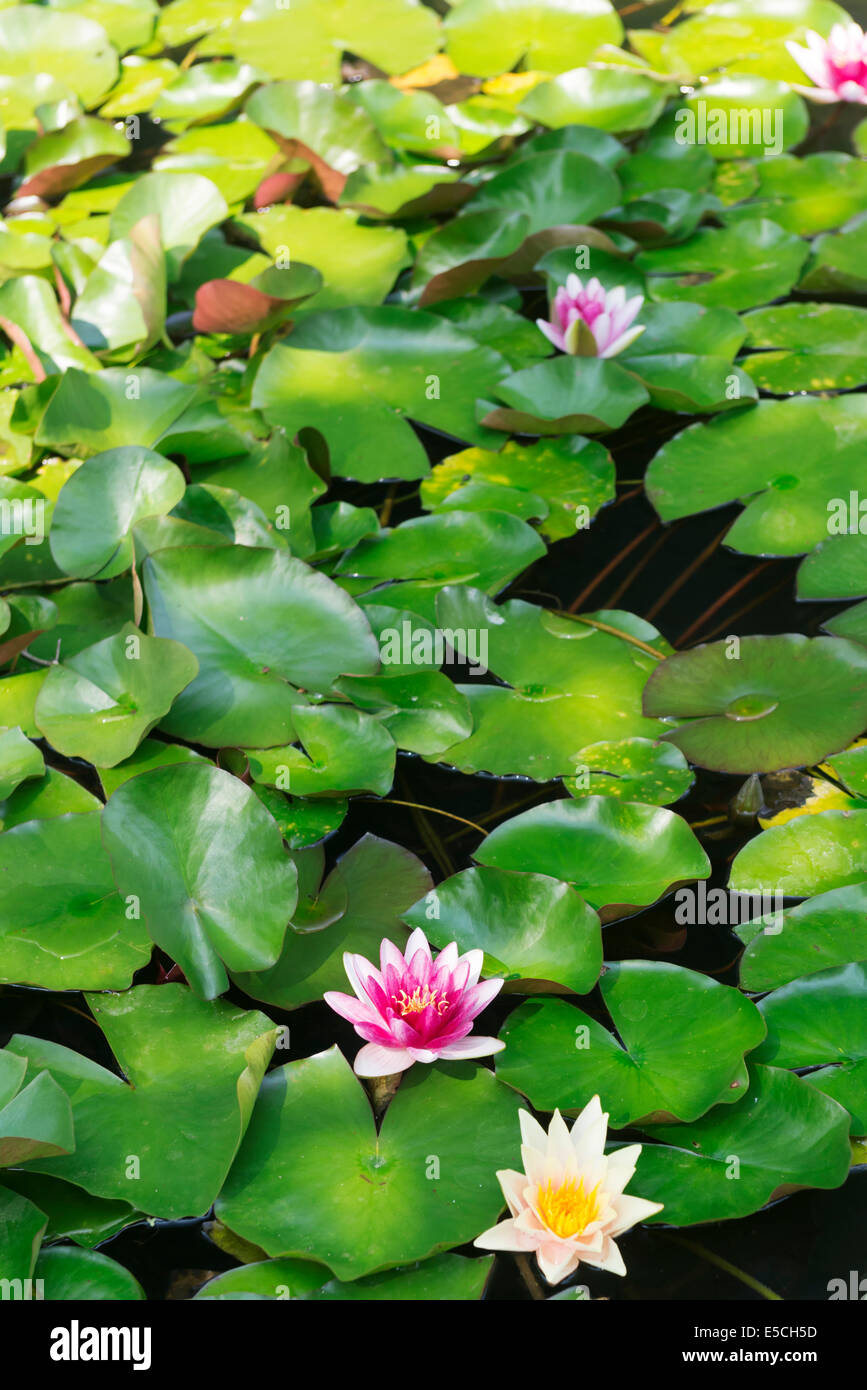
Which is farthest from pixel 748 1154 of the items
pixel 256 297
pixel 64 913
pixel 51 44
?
pixel 51 44

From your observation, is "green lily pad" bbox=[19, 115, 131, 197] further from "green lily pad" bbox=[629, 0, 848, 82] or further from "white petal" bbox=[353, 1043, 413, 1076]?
"white petal" bbox=[353, 1043, 413, 1076]

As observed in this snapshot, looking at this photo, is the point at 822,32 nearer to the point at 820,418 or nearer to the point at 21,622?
the point at 820,418

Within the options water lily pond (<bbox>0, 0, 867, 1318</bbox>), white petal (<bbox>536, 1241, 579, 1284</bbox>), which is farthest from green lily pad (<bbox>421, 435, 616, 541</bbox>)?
white petal (<bbox>536, 1241, 579, 1284</bbox>)

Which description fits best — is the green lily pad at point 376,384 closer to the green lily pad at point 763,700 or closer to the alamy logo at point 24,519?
the alamy logo at point 24,519

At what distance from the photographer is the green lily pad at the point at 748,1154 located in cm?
142

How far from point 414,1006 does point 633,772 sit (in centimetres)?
62

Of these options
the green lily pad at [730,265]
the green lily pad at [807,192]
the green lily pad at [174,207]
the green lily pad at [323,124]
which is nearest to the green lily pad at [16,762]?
the green lily pad at [174,207]

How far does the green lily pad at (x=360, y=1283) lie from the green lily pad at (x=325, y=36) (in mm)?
3749

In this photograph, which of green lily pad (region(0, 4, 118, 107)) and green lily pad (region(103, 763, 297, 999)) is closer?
green lily pad (region(103, 763, 297, 999))

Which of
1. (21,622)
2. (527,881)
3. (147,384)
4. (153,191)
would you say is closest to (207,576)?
(21,622)

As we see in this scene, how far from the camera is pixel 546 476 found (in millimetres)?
A: 2561

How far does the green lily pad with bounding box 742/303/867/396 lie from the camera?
2713mm

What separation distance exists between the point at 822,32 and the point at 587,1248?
4051 mm

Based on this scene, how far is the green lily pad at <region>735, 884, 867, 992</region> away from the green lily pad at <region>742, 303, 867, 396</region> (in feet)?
4.69
